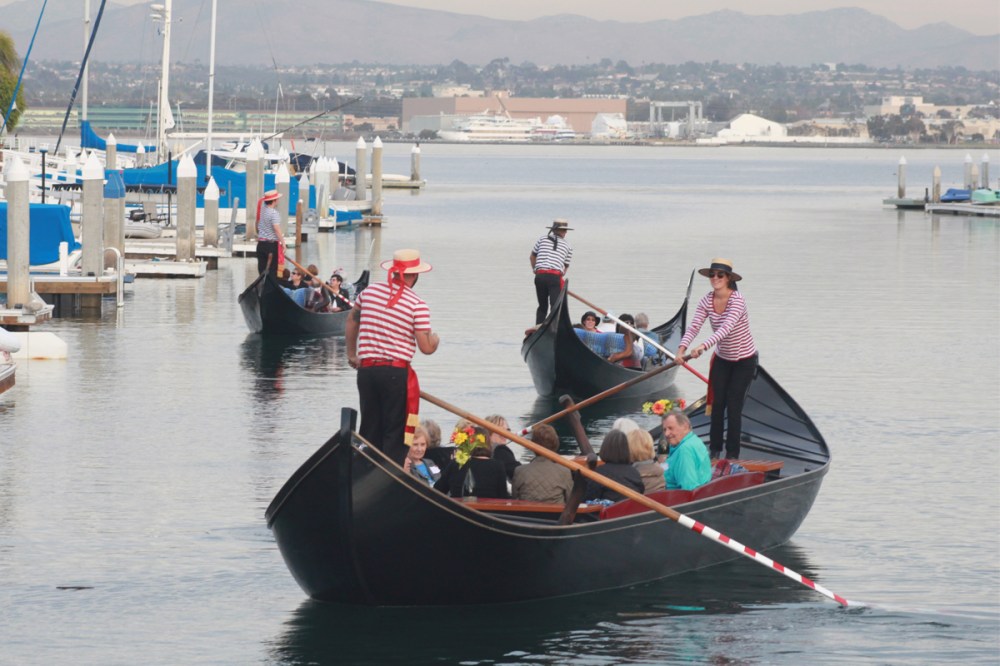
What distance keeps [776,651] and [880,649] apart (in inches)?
23.7

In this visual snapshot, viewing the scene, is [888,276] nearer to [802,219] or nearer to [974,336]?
[974,336]

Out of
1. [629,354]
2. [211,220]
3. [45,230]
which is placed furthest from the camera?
[211,220]

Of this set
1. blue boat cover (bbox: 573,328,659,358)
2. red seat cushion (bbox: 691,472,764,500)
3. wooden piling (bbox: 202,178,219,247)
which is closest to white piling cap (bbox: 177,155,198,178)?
wooden piling (bbox: 202,178,219,247)

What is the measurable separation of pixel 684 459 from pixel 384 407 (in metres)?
2.05

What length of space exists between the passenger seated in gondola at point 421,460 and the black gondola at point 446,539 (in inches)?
35.3

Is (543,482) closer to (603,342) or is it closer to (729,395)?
(729,395)

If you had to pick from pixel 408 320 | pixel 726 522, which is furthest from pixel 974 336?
pixel 408 320

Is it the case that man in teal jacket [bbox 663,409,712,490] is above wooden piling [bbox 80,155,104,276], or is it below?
below

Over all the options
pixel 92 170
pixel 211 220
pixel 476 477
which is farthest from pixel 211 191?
pixel 476 477

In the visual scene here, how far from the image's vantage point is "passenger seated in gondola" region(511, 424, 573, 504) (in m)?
10.7

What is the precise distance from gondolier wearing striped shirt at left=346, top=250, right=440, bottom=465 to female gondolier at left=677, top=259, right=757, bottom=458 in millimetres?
2805

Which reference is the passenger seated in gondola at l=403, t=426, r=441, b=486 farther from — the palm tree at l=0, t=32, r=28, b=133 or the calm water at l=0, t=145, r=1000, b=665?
the palm tree at l=0, t=32, r=28, b=133

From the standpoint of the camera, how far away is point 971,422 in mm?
17578

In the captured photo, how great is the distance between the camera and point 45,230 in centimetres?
2734
